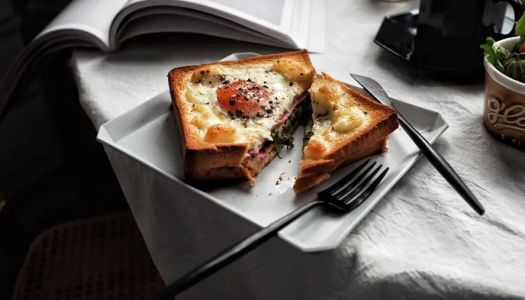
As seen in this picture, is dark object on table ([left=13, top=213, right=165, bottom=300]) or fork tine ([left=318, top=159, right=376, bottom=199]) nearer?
fork tine ([left=318, top=159, right=376, bottom=199])

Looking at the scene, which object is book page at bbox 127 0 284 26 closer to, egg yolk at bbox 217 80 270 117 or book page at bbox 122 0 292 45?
book page at bbox 122 0 292 45

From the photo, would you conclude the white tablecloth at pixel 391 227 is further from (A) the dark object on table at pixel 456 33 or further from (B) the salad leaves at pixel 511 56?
(B) the salad leaves at pixel 511 56

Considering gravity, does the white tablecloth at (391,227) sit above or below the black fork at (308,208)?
below

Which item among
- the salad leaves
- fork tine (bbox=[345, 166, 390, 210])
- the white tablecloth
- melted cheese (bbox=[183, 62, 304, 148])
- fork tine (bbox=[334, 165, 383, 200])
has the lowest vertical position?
the white tablecloth

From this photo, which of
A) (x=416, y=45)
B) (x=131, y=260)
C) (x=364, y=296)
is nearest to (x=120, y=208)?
(x=131, y=260)

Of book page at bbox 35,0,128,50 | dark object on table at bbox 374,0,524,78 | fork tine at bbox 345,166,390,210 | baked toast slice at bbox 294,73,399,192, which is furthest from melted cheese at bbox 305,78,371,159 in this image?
book page at bbox 35,0,128,50

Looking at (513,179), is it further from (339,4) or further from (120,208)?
(120,208)

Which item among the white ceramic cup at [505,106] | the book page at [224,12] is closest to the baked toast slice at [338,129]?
the white ceramic cup at [505,106]

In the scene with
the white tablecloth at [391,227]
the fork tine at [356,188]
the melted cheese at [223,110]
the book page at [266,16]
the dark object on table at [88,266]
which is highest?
the book page at [266,16]
